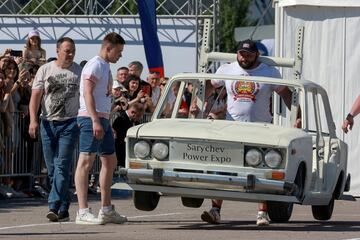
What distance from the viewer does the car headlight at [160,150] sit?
1415 cm

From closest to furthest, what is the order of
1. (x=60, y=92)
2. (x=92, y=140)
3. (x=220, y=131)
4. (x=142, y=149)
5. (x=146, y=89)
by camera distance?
(x=220, y=131)
(x=142, y=149)
(x=92, y=140)
(x=60, y=92)
(x=146, y=89)

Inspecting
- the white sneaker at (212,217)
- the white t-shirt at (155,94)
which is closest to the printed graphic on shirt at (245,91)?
the white sneaker at (212,217)

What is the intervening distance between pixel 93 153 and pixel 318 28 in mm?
7138

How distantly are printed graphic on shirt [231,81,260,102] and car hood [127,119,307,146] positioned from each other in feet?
1.63

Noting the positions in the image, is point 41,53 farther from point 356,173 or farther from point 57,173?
point 57,173

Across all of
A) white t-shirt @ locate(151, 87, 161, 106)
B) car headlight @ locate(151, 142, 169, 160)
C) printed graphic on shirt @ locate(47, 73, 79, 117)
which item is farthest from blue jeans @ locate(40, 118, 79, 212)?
white t-shirt @ locate(151, 87, 161, 106)

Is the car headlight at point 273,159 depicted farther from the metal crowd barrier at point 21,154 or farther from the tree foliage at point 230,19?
the tree foliage at point 230,19

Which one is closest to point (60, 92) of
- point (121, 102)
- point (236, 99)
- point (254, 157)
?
point (236, 99)

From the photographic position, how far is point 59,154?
15234mm

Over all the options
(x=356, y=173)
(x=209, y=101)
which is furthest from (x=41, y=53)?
(x=209, y=101)

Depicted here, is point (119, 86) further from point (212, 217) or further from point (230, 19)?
point (230, 19)

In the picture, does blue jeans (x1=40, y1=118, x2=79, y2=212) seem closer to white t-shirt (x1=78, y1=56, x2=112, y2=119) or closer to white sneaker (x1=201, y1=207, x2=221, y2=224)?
white t-shirt (x1=78, y1=56, x2=112, y2=119)

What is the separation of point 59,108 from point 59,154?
1.58 ft

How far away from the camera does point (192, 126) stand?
14.4 metres
